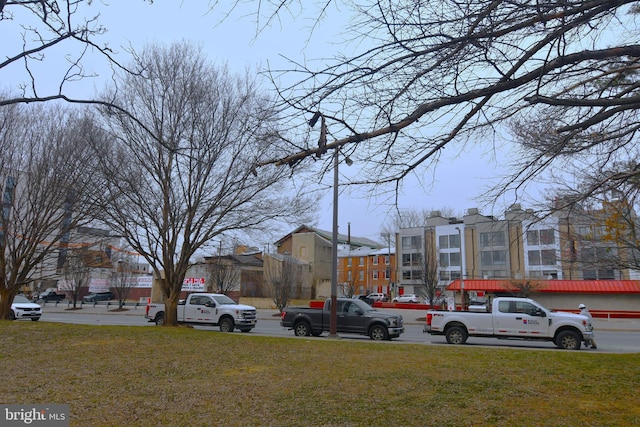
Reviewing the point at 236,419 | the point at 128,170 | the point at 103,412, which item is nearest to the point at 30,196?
the point at 128,170

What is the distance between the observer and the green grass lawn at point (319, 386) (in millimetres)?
5230

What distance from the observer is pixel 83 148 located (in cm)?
1741

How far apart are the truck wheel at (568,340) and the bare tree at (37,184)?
16.3 meters

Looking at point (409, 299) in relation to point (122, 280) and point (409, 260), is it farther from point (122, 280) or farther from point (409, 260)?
point (122, 280)

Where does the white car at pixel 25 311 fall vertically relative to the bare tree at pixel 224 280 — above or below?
below

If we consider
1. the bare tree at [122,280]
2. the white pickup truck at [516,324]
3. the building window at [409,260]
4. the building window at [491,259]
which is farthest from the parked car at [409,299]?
the white pickup truck at [516,324]

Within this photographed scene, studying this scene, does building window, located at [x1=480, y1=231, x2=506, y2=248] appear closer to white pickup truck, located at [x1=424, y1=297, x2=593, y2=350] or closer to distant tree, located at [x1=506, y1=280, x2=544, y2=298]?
white pickup truck, located at [x1=424, y1=297, x2=593, y2=350]

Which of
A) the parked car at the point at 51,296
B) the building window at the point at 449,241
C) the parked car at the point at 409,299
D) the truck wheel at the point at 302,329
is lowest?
the truck wheel at the point at 302,329

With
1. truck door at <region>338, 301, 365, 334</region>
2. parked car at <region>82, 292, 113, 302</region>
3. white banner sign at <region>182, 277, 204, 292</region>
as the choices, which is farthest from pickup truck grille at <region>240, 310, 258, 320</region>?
parked car at <region>82, 292, 113, 302</region>

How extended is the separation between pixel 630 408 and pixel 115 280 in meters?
49.7

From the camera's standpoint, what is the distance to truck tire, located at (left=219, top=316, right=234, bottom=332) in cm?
2008

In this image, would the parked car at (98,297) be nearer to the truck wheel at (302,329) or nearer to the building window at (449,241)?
the building window at (449,241)

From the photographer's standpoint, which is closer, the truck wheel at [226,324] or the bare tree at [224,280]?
the truck wheel at [226,324]

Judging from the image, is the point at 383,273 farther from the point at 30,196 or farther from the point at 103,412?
the point at 103,412
